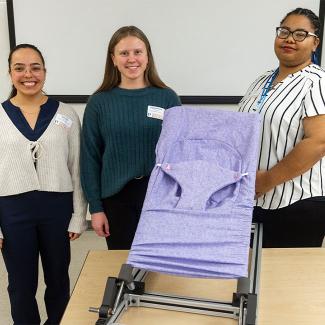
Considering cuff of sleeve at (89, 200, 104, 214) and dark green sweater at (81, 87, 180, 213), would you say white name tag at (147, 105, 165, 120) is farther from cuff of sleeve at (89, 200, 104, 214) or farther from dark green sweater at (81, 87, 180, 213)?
cuff of sleeve at (89, 200, 104, 214)

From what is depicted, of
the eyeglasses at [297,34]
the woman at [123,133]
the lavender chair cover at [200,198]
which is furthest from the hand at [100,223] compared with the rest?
the eyeglasses at [297,34]

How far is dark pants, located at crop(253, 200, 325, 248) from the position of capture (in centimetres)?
153

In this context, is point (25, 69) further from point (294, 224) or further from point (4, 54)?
point (4, 54)

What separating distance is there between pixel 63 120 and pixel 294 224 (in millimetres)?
1021

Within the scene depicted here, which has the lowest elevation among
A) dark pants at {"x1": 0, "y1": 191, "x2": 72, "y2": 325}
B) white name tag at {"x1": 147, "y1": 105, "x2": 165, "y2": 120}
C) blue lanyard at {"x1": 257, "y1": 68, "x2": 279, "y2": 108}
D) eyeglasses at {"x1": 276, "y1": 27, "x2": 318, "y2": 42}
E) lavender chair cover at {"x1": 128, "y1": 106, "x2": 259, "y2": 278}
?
dark pants at {"x1": 0, "y1": 191, "x2": 72, "y2": 325}

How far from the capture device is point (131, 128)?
1.67 m

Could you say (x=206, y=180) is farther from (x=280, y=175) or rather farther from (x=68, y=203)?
(x=68, y=203)

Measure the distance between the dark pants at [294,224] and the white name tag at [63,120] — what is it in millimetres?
849

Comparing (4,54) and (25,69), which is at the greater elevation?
(4,54)

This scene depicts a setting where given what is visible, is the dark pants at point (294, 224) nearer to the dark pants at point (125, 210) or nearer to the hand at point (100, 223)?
the dark pants at point (125, 210)

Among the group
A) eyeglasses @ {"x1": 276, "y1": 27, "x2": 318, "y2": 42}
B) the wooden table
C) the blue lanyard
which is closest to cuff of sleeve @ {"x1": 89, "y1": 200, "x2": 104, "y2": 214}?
the wooden table

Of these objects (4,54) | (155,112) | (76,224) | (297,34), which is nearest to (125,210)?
(76,224)

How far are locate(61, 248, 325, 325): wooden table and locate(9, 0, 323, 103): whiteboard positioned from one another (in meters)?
1.68

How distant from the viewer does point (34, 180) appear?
65.1 inches
